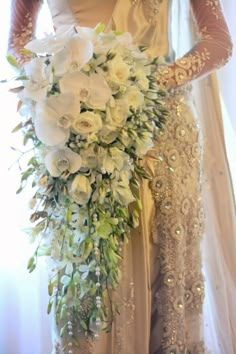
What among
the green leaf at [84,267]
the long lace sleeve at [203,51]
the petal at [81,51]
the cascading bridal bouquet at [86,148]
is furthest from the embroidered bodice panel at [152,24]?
the green leaf at [84,267]

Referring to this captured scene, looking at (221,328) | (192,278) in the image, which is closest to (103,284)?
(192,278)

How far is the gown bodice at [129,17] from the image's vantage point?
100 centimetres

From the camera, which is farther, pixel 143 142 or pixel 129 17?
pixel 129 17

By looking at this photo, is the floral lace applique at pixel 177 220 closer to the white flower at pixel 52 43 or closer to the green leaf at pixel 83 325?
the green leaf at pixel 83 325

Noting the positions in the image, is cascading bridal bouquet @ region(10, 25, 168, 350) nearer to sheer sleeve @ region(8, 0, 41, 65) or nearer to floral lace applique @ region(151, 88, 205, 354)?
floral lace applique @ region(151, 88, 205, 354)

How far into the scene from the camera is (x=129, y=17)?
3.30 ft

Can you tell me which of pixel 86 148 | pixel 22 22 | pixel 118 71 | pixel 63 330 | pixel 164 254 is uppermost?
pixel 22 22

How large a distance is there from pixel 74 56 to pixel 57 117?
0.09m

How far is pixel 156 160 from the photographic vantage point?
97 centimetres

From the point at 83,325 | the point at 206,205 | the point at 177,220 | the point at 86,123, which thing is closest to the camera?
the point at 86,123

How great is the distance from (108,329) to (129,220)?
0.66 feet

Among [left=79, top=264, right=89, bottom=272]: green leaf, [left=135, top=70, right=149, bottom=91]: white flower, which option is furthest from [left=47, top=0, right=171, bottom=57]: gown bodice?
[left=79, top=264, right=89, bottom=272]: green leaf

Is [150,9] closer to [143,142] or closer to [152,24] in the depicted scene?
[152,24]

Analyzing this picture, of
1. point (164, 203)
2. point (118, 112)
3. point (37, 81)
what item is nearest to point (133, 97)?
point (118, 112)
